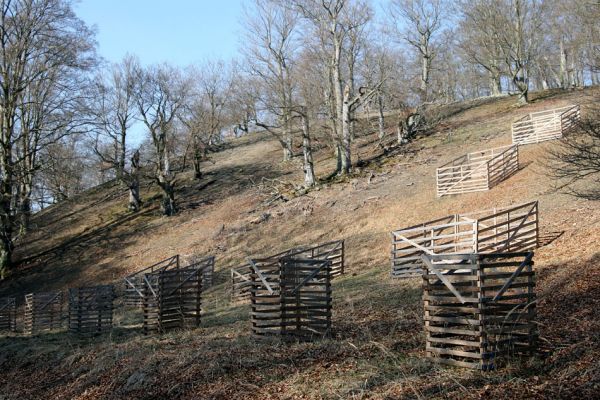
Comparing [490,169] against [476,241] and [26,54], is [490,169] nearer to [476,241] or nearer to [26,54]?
[476,241]

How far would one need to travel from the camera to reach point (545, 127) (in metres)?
31.7

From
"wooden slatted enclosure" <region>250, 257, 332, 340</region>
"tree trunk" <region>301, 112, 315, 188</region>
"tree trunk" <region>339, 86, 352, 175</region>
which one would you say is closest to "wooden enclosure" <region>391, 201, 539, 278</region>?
"wooden slatted enclosure" <region>250, 257, 332, 340</region>

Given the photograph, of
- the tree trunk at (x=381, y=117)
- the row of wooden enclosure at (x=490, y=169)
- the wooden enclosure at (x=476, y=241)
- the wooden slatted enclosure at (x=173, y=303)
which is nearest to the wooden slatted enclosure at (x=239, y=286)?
the wooden slatted enclosure at (x=173, y=303)

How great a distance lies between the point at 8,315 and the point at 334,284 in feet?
48.4

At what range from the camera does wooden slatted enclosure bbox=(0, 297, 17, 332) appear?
23.5 meters

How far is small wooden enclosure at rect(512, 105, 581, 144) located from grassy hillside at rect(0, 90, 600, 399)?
4.96 feet

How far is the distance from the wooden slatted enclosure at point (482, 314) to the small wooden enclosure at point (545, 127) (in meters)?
25.2

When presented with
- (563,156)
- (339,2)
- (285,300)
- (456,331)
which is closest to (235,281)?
(285,300)

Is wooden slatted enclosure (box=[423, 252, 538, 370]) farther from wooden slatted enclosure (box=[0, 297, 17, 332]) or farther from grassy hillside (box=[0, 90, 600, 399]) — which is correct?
wooden slatted enclosure (box=[0, 297, 17, 332])

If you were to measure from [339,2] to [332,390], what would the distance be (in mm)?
32155

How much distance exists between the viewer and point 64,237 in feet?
Answer: 134

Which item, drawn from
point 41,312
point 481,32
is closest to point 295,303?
point 41,312

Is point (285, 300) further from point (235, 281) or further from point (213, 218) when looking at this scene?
point (213, 218)

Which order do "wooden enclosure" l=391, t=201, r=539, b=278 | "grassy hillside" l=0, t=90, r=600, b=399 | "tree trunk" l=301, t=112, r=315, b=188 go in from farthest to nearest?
"tree trunk" l=301, t=112, r=315, b=188 < "wooden enclosure" l=391, t=201, r=539, b=278 < "grassy hillside" l=0, t=90, r=600, b=399
